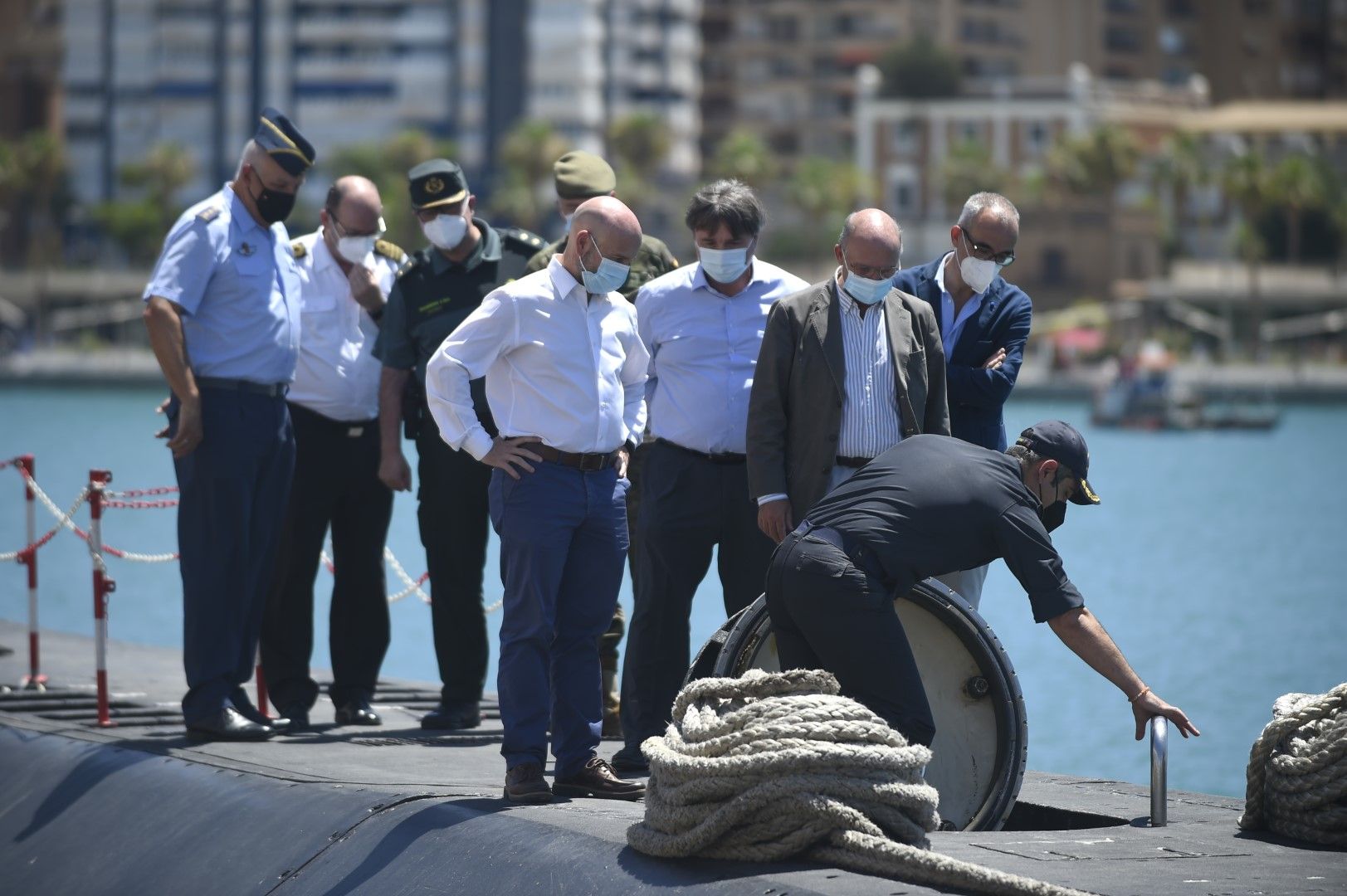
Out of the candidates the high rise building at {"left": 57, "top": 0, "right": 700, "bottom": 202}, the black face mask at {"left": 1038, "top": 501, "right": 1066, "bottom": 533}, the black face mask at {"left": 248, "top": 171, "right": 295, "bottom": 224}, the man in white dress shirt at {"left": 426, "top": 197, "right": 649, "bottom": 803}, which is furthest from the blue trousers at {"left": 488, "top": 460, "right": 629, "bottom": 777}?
the high rise building at {"left": 57, "top": 0, "right": 700, "bottom": 202}

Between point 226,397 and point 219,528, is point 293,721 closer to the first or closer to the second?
point 219,528

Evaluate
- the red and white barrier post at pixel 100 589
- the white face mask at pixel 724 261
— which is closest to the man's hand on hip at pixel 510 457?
the white face mask at pixel 724 261

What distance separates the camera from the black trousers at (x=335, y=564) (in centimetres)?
936

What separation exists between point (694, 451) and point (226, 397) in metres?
1.95

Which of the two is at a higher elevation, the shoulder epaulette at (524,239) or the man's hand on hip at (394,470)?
the shoulder epaulette at (524,239)

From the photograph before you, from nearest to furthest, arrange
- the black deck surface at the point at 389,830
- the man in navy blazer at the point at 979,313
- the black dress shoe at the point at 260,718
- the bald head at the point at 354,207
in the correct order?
the black deck surface at the point at 389,830 → the man in navy blazer at the point at 979,313 → the black dress shoe at the point at 260,718 → the bald head at the point at 354,207

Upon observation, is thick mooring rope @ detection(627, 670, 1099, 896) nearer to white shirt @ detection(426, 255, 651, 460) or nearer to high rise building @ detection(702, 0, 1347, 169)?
white shirt @ detection(426, 255, 651, 460)

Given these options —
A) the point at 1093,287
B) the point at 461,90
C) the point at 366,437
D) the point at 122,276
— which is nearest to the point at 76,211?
the point at 122,276

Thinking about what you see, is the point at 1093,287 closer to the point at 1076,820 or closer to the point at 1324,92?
the point at 1324,92

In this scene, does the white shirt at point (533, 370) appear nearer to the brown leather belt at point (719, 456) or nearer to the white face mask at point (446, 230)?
the brown leather belt at point (719, 456)

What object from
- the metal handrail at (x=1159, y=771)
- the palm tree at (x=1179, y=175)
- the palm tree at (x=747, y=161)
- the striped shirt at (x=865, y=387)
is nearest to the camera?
the metal handrail at (x=1159, y=771)

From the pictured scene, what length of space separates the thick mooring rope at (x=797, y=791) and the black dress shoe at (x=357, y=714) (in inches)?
141

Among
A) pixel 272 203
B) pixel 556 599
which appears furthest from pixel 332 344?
pixel 556 599

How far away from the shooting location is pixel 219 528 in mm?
8516
